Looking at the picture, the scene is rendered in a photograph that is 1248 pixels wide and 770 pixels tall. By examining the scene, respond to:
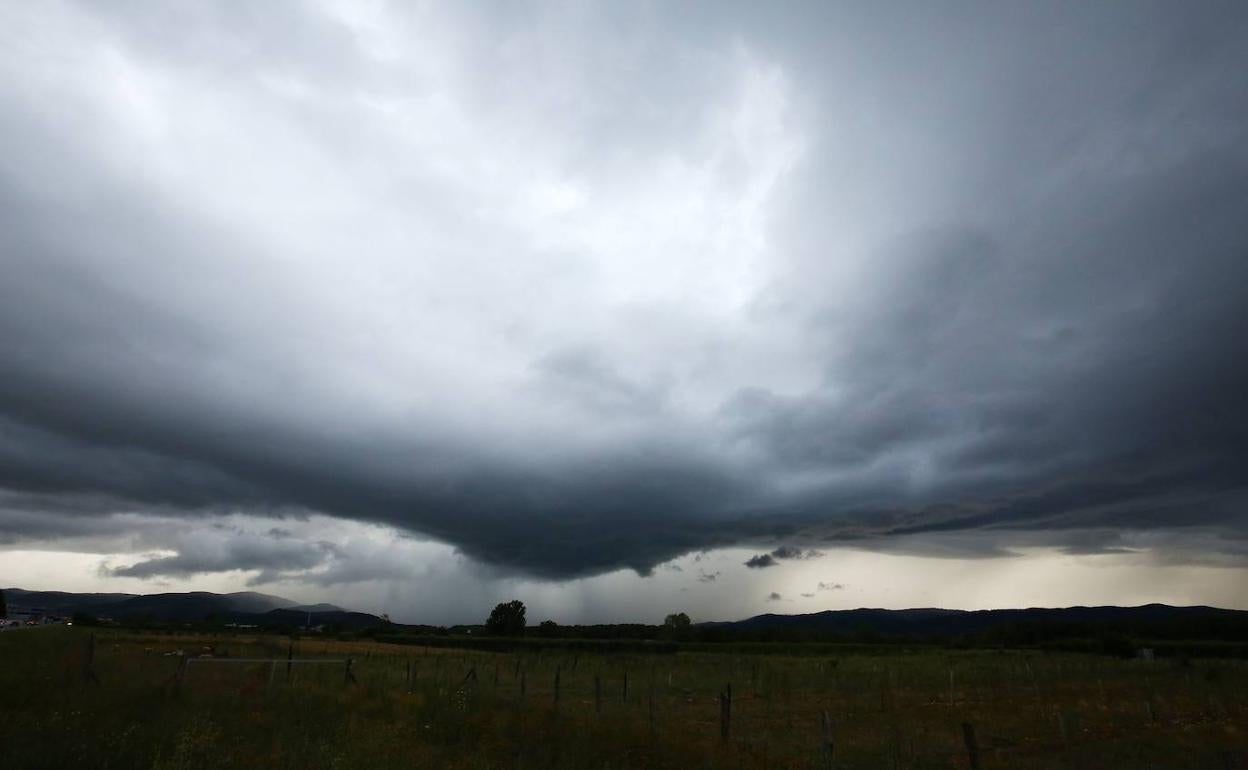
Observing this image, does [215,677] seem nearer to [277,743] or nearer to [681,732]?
[277,743]

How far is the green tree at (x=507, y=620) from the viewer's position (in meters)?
153

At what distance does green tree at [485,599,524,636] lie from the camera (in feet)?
502

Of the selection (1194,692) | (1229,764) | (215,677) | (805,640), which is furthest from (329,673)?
(805,640)

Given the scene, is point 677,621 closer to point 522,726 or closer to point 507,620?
point 507,620

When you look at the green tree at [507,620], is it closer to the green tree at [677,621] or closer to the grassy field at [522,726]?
the green tree at [677,621]

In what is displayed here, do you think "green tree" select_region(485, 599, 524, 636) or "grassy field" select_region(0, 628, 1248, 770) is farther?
"green tree" select_region(485, 599, 524, 636)

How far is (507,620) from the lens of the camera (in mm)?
154250

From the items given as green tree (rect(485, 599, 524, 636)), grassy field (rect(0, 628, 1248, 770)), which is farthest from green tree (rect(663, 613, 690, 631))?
grassy field (rect(0, 628, 1248, 770))

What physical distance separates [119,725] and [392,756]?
6200 millimetres

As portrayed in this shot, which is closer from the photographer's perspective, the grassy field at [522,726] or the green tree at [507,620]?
the grassy field at [522,726]

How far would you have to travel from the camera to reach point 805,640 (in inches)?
5517

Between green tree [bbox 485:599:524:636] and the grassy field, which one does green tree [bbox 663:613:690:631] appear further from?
the grassy field

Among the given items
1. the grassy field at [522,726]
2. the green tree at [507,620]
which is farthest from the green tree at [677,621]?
the grassy field at [522,726]

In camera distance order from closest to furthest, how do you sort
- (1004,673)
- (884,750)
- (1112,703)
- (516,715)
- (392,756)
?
(392,756) → (516,715) → (884,750) → (1112,703) → (1004,673)
